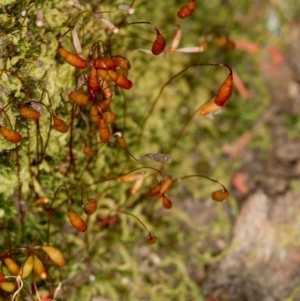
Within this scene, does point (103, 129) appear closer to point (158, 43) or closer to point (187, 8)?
point (158, 43)

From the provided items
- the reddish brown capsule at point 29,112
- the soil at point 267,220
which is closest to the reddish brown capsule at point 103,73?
the reddish brown capsule at point 29,112

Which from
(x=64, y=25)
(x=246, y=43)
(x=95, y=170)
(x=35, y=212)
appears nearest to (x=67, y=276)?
(x=35, y=212)

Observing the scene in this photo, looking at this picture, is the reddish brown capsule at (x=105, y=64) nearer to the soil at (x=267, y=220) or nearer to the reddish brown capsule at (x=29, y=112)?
the reddish brown capsule at (x=29, y=112)

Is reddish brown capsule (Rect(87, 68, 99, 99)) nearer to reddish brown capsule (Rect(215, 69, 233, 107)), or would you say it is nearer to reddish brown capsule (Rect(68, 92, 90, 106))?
reddish brown capsule (Rect(68, 92, 90, 106))

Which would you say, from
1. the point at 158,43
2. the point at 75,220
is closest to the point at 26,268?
the point at 75,220

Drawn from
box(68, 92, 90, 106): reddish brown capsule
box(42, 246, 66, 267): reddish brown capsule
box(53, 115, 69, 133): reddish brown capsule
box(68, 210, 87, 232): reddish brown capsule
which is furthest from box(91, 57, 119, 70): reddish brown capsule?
box(42, 246, 66, 267): reddish brown capsule

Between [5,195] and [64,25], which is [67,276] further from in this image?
[64,25]
